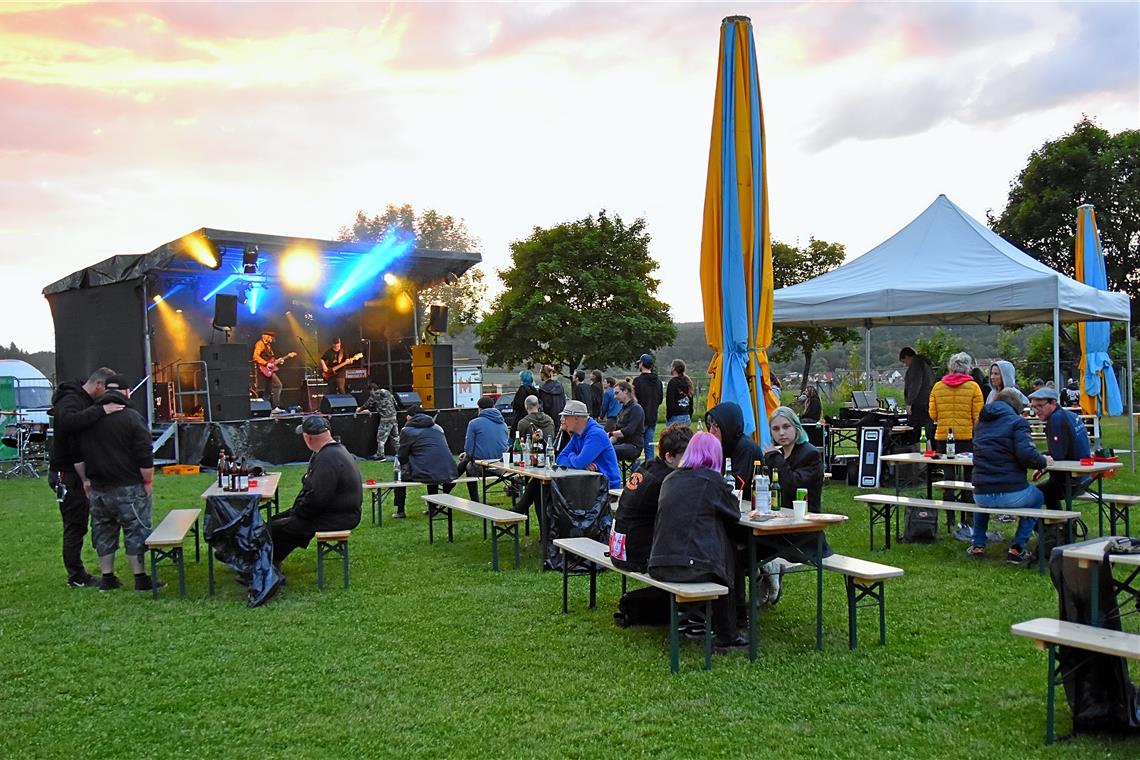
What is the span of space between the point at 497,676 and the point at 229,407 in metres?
11.8

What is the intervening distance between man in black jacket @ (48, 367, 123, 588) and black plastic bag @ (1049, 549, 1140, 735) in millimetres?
5645

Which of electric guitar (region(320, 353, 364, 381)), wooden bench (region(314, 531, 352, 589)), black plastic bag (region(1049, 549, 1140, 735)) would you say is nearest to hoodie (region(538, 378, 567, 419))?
wooden bench (region(314, 531, 352, 589))

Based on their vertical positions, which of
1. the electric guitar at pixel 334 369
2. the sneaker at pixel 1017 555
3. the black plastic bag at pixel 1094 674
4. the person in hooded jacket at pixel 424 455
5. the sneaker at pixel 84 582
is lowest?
the sneaker at pixel 84 582

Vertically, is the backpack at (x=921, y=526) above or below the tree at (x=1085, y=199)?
below

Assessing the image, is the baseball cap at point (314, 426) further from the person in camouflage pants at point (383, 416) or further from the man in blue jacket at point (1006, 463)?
the person in camouflage pants at point (383, 416)

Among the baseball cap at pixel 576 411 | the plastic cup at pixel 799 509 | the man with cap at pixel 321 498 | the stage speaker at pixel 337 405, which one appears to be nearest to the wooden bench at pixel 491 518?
the baseball cap at pixel 576 411

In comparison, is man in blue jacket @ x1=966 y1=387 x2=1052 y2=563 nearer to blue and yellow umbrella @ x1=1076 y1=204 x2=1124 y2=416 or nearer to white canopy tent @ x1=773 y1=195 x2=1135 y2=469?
white canopy tent @ x1=773 y1=195 x2=1135 y2=469

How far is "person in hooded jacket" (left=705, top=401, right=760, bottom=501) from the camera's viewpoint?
558 centimetres

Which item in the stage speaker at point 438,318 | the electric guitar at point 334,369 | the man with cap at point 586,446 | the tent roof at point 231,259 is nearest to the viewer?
the man with cap at point 586,446

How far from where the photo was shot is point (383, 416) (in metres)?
14.9

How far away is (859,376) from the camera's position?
88.9ft

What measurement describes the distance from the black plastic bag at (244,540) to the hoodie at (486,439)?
3.38 metres

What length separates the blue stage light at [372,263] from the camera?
1727 centimetres

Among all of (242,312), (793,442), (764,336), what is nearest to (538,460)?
(764,336)
